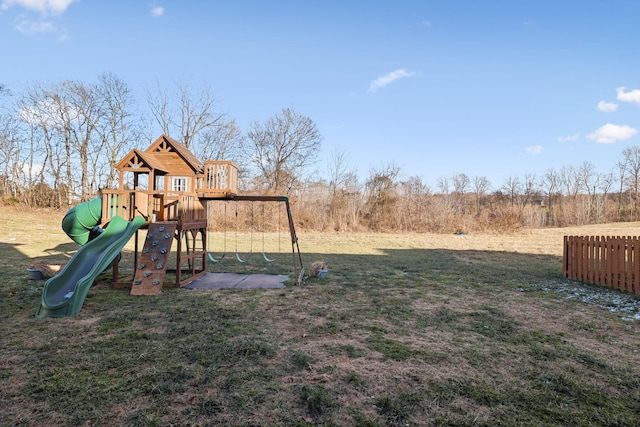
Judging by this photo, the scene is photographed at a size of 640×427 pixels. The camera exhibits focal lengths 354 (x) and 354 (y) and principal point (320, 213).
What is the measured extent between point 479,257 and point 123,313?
36.8ft

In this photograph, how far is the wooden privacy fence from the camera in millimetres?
6625

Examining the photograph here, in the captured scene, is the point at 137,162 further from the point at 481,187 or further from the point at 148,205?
the point at 481,187

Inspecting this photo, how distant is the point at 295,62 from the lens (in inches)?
638

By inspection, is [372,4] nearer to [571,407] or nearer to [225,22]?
[225,22]

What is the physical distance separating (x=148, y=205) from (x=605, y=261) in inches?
371

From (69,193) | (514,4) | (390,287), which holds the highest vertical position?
(514,4)

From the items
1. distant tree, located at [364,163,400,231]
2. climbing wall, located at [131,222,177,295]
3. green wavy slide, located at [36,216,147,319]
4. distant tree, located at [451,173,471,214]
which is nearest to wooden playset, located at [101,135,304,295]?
climbing wall, located at [131,222,177,295]

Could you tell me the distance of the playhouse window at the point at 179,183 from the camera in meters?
8.03

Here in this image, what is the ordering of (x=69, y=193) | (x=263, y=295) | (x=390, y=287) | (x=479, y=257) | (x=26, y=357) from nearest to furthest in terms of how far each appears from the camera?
(x=26, y=357) → (x=263, y=295) → (x=390, y=287) → (x=479, y=257) → (x=69, y=193)

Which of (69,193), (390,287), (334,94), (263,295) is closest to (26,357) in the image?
(263,295)

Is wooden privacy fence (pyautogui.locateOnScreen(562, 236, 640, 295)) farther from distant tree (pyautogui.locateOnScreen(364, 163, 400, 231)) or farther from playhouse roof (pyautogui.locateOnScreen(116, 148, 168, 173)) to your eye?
distant tree (pyautogui.locateOnScreen(364, 163, 400, 231))

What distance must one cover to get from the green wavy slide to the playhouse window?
1265 mm

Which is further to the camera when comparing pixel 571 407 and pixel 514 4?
pixel 514 4

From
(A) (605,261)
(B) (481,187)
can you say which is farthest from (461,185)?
(A) (605,261)
